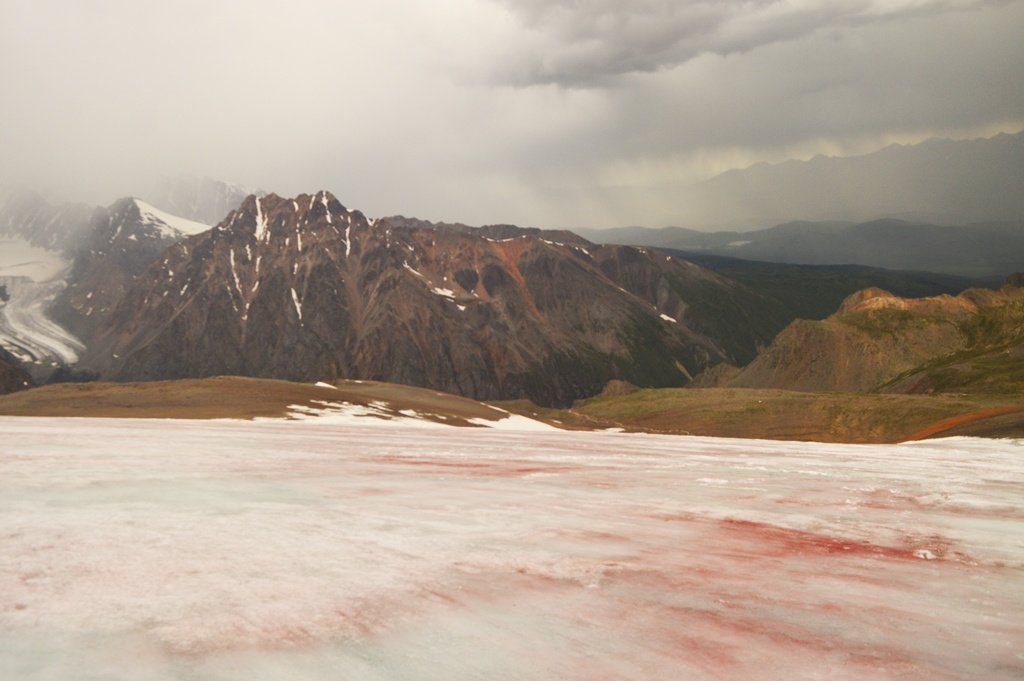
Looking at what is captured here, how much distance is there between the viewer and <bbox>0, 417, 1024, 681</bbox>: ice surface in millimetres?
5500

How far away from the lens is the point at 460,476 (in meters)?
16.0

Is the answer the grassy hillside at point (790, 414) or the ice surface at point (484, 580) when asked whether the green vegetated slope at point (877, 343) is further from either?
the ice surface at point (484, 580)

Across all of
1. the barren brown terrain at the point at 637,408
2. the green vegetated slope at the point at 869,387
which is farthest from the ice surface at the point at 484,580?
the green vegetated slope at the point at 869,387

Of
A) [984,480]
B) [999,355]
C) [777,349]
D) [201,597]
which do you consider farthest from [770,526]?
[777,349]

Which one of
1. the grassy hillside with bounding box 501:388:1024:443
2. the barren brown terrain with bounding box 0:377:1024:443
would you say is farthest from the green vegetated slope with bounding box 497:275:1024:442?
the barren brown terrain with bounding box 0:377:1024:443

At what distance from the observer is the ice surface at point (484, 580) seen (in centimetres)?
550

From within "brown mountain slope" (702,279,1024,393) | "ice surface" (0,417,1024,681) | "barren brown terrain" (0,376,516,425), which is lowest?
"ice surface" (0,417,1024,681)

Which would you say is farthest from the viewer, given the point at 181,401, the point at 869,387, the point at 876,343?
the point at 876,343

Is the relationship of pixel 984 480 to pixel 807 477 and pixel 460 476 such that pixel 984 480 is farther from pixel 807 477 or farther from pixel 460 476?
pixel 460 476

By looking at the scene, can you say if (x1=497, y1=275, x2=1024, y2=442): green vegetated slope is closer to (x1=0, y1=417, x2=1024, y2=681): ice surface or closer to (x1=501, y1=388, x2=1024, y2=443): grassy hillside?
(x1=501, y1=388, x2=1024, y2=443): grassy hillside

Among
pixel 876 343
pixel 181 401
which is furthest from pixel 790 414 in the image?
pixel 181 401

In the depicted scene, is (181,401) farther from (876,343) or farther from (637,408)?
(876,343)

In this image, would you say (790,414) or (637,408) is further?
(637,408)

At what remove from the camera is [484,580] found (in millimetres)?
7336
